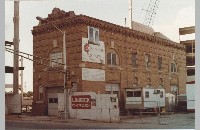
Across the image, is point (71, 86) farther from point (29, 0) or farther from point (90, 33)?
point (29, 0)

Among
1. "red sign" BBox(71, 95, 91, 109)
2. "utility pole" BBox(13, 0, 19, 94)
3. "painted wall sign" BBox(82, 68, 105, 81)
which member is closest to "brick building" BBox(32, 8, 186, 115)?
"painted wall sign" BBox(82, 68, 105, 81)

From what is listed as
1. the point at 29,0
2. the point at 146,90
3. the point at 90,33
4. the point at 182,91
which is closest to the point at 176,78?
the point at 182,91

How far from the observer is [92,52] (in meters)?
21.8

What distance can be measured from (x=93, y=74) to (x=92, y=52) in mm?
1407

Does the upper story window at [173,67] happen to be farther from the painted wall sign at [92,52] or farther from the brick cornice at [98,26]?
the painted wall sign at [92,52]

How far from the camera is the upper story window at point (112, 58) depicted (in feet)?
76.2

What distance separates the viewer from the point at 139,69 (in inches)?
998

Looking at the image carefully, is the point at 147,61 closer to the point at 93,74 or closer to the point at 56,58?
the point at 93,74

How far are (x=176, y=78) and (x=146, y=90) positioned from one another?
3.51 m

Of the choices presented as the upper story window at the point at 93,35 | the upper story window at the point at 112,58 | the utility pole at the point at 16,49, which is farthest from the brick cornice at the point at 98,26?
the utility pole at the point at 16,49

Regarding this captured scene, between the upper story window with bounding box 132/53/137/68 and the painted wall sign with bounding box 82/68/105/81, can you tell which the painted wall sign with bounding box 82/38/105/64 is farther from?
the upper story window with bounding box 132/53/137/68

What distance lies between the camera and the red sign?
66.3ft

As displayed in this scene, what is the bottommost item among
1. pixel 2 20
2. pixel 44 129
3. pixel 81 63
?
pixel 44 129

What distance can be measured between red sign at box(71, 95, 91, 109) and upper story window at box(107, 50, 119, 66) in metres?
3.73
